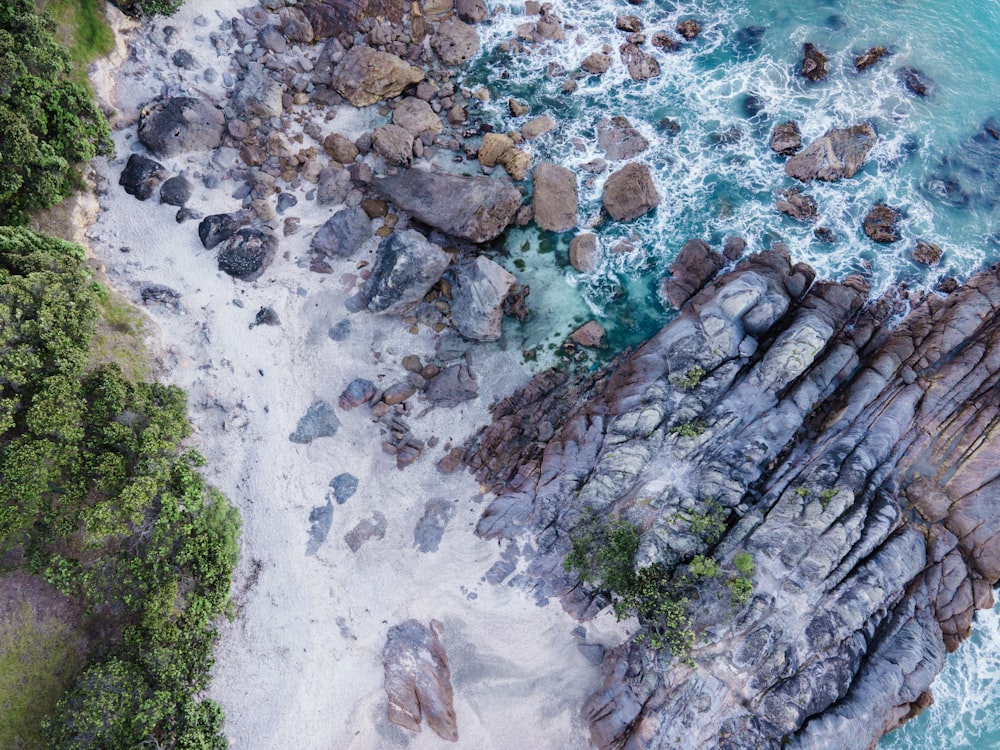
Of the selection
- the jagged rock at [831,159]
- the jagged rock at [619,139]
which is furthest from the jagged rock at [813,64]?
the jagged rock at [619,139]

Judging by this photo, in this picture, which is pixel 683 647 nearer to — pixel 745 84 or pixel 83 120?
pixel 745 84

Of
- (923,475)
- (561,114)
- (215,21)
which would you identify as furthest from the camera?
(561,114)

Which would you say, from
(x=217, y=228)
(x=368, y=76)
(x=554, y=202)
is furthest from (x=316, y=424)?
(x=368, y=76)

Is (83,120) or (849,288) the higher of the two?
(849,288)

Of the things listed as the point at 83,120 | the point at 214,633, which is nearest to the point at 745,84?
the point at 83,120

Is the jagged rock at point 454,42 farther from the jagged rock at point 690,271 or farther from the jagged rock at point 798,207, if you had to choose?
the jagged rock at point 798,207

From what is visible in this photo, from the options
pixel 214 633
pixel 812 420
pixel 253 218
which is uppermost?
pixel 812 420

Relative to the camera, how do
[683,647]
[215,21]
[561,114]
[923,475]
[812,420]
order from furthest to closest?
[561,114] < [215,21] < [812,420] < [923,475] < [683,647]
